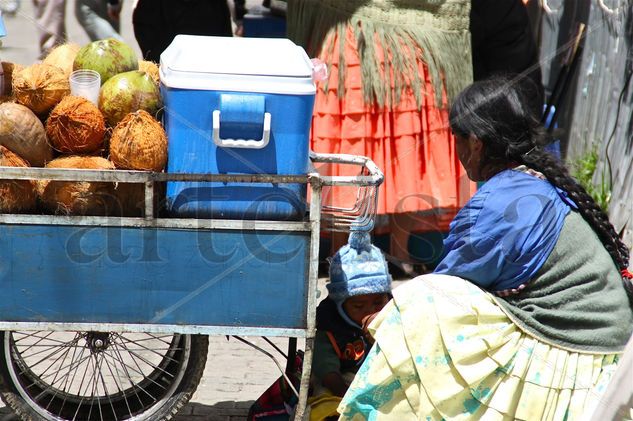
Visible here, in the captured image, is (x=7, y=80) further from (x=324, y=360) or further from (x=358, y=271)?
(x=324, y=360)

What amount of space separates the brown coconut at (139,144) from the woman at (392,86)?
1932 millimetres

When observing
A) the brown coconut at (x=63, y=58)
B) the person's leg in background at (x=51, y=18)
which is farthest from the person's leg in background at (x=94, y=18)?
the brown coconut at (x=63, y=58)

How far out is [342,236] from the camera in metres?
5.20

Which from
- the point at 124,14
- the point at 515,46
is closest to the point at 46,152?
the point at 515,46

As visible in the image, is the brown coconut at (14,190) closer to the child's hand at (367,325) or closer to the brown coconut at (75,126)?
the brown coconut at (75,126)

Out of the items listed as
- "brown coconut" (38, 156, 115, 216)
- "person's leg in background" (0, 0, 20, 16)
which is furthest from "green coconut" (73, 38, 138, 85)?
"person's leg in background" (0, 0, 20, 16)

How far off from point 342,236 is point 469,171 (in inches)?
84.9

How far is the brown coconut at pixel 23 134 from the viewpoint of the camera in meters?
2.98

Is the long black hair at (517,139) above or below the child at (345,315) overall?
above

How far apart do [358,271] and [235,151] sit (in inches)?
29.3

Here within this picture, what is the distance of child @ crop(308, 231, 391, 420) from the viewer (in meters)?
3.42

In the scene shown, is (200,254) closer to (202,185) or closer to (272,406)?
(202,185)

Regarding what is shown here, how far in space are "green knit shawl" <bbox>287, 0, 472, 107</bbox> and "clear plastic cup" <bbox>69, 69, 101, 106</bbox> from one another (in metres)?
2.02

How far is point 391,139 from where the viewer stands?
16.9ft
